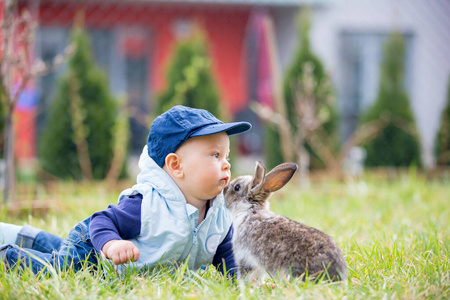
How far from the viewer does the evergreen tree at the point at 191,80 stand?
6777 mm

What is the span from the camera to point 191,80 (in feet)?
21.9

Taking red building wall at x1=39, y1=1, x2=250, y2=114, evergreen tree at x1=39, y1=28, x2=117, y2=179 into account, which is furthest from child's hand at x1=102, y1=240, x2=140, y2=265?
red building wall at x1=39, y1=1, x2=250, y2=114

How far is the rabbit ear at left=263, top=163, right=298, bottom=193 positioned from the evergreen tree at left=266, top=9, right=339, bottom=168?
5474 millimetres

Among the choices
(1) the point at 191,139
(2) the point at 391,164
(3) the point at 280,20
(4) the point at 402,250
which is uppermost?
(3) the point at 280,20

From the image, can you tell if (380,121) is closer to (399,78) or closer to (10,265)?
(399,78)

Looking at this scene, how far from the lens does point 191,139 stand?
241cm

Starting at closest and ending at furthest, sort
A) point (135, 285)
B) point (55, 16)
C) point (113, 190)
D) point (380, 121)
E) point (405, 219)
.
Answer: point (135, 285)
point (405, 219)
point (113, 190)
point (380, 121)
point (55, 16)

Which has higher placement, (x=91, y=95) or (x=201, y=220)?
(x=91, y=95)

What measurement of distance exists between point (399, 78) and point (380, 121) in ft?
3.26

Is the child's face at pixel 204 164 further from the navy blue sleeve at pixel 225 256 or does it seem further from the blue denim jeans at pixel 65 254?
the blue denim jeans at pixel 65 254

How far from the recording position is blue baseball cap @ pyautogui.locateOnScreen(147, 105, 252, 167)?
237 centimetres

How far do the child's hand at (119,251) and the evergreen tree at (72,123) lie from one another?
4880 millimetres

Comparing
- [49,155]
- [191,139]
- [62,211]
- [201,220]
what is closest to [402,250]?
[201,220]

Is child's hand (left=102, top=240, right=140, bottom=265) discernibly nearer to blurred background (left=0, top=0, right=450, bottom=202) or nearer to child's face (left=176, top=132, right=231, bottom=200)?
child's face (left=176, top=132, right=231, bottom=200)
